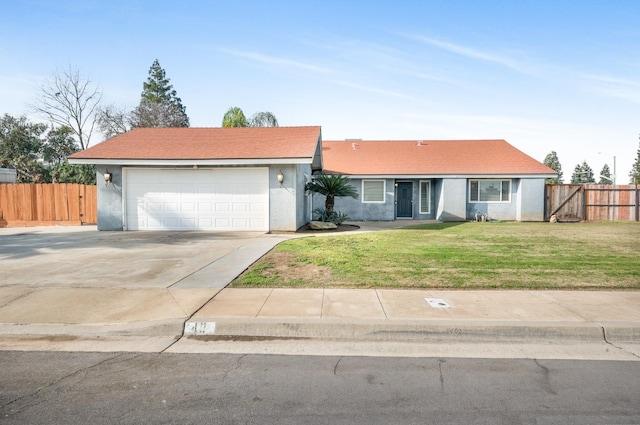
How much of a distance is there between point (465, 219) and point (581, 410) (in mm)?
18811

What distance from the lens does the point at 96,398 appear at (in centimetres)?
338

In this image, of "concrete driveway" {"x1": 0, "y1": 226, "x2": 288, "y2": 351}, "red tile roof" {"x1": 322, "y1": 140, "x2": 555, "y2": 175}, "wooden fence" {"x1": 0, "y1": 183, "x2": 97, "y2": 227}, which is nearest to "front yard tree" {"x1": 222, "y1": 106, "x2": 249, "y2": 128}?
"red tile roof" {"x1": 322, "y1": 140, "x2": 555, "y2": 175}

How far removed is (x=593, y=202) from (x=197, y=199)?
19.9 metres

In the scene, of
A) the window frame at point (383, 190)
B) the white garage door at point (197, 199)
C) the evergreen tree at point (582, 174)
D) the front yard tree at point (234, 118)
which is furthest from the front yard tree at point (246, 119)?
the evergreen tree at point (582, 174)

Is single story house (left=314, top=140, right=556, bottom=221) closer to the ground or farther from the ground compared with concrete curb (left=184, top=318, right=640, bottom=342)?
farther from the ground

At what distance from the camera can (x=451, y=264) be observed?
28.0 feet

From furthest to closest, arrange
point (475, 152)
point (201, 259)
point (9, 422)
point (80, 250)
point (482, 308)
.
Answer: point (475, 152) < point (80, 250) < point (201, 259) < point (482, 308) < point (9, 422)

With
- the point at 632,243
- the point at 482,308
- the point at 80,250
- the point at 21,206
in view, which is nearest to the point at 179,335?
the point at 482,308

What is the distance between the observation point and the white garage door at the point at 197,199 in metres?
15.2

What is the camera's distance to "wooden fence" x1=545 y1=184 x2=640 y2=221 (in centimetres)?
2130

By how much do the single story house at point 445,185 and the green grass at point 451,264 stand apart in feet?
28.8

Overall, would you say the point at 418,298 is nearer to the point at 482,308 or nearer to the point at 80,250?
the point at 482,308

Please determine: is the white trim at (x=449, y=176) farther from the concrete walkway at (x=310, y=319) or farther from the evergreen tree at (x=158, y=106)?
the evergreen tree at (x=158, y=106)

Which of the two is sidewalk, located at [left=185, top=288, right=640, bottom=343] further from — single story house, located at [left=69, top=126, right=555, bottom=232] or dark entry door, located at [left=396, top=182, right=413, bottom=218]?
dark entry door, located at [left=396, top=182, right=413, bottom=218]
